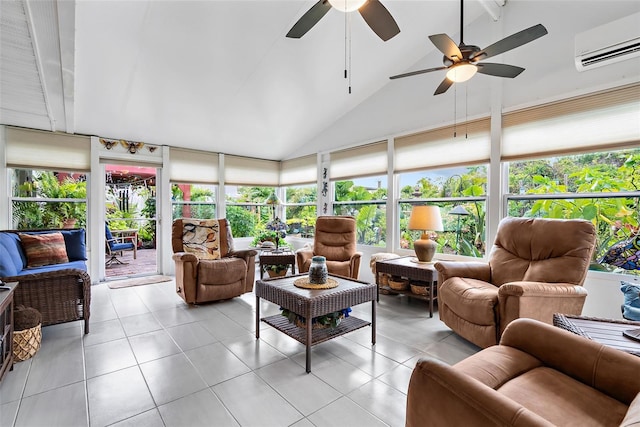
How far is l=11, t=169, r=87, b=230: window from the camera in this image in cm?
429

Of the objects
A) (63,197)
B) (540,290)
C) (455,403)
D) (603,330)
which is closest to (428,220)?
(540,290)

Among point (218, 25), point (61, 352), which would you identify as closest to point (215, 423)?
point (61, 352)

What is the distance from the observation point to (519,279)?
9.14 feet

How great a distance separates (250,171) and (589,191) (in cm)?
523

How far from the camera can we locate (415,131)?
4258mm

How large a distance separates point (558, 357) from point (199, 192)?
563 centimetres

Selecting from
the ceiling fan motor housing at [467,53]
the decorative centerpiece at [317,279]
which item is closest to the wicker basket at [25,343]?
the decorative centerpiece at [317,279]

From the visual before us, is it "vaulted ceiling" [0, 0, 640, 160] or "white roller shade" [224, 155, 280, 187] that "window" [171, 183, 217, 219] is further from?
"vaulted ceiling" [0, 0, 640, 160]

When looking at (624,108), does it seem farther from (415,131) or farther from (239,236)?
(239,236)

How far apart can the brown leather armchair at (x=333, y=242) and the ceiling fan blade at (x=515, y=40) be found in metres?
2.64

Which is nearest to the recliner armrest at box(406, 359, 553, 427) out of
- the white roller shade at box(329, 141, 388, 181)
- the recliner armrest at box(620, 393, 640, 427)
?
the recliner armrest at box(620, 393, 640, 427)

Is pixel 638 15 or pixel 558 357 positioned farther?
pixel 638 15

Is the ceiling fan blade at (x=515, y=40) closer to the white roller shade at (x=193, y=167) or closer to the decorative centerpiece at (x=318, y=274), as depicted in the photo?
the decorative centerpiece at (x=318, y=274)

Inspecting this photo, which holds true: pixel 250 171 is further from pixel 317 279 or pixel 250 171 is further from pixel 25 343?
pixel 25 343
